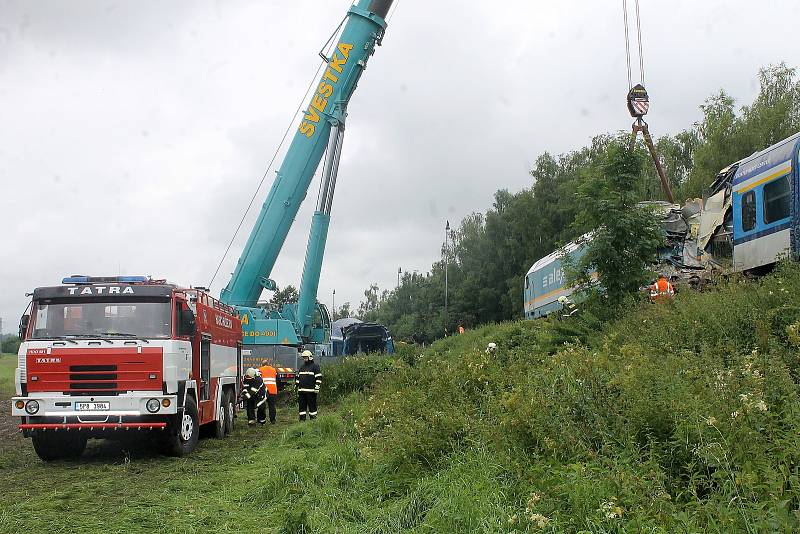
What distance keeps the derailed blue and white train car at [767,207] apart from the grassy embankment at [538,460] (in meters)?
3.14

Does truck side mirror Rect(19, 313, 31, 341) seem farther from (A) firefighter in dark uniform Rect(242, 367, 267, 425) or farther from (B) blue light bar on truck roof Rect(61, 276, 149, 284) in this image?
(A) firefighter in dark uniform Rect(242, 367, 267, 425)

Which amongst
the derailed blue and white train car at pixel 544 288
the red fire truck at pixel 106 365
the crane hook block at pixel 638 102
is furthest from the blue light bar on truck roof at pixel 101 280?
the derailed blue and white train car at pixel 544 288

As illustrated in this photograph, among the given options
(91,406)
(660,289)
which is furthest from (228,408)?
(660,289)

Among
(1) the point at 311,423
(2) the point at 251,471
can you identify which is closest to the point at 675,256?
(1) the point at 311,423

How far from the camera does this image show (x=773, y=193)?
15.1 meters

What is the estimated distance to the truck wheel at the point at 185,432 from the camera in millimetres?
11625

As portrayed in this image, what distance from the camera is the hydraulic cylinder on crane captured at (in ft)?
63.0

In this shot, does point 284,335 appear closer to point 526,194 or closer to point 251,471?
point 251,471

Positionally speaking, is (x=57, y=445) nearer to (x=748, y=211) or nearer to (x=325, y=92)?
(x=325, y=92)

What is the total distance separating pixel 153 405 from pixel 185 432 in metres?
1.18

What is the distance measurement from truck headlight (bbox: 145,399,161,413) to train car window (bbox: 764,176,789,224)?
11825 millimetres

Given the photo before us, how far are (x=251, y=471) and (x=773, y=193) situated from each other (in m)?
11.4

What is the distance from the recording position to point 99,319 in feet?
37.7

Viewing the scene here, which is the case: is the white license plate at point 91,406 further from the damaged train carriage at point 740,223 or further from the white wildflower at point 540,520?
the damaged train carriage at point 740,223
